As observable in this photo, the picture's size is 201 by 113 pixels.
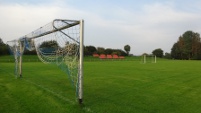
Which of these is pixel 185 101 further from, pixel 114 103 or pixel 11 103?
pixel 11 103

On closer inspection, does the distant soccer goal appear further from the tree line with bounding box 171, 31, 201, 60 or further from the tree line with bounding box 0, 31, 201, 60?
the tree line with bounding box 171, 31, 201, 60

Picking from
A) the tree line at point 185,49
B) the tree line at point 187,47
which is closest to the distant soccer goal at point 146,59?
the tree line at point 185,49

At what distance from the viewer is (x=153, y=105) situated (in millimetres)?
7746

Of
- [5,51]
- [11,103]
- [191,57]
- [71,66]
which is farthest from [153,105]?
[191,57]

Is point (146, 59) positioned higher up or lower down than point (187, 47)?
lower down

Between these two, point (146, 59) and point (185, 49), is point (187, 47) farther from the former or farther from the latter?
point (146, 59)

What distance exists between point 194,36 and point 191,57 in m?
11.0

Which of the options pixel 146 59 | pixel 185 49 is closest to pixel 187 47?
pixel 185 49

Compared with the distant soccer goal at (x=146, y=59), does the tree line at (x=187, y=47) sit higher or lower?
higher

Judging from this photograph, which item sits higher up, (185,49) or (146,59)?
(185,49)

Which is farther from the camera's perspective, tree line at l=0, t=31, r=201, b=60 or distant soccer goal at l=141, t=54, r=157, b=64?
tree line at l=0, t=31, r=201, b=60

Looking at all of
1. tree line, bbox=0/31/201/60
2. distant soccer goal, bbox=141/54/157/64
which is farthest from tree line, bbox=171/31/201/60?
distant soccer goal, bbox=141/54/157/64

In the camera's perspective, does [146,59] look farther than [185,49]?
No

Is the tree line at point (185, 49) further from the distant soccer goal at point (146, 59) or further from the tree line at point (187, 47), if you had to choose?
the distant soccer goal at point (146, 59)
